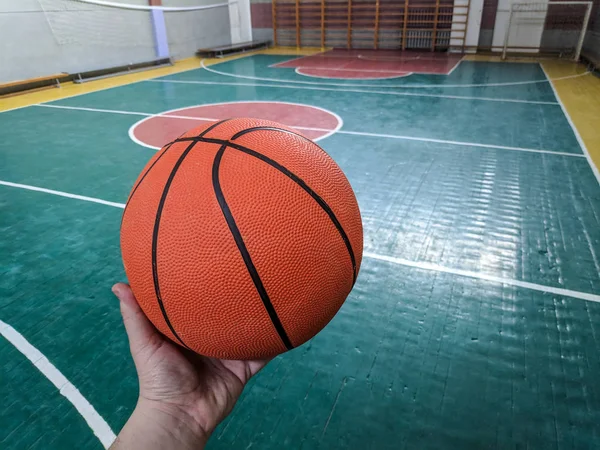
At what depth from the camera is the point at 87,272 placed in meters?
3.15

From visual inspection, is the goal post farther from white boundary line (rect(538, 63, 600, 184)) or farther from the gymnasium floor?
the gymnasium floor

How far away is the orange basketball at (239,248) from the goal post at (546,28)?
1262 centimetres

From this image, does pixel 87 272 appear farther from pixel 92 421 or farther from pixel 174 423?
pixel 174 423

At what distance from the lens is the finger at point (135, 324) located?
56.5 inches

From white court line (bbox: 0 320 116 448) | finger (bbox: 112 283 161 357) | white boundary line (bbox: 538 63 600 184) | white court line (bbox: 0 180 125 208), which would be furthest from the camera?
white boundary line (bbox: 538 63 600 184)

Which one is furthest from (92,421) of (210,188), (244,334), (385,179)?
(385,179)

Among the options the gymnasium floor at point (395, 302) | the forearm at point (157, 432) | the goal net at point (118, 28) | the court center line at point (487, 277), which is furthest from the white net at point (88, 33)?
the forearm at point (157, 432)

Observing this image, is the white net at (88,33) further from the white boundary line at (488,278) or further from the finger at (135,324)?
the finger at (135,324)

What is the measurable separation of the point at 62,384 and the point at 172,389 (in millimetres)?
1245

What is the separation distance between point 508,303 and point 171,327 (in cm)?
219

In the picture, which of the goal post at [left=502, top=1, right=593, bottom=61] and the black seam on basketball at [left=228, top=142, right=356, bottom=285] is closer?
the black seam on basketball at [left=228, top=142, right=356, bottom=285]

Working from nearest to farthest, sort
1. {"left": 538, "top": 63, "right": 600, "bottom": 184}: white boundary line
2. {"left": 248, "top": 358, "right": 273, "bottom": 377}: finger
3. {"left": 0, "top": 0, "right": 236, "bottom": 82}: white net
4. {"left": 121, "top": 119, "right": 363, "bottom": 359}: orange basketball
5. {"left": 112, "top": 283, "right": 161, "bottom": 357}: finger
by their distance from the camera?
{"left": 121, "top": 119, "right": 363, "bottom": 359}: orange basketball, {"left": 112, "top": 283, "right": 161, "bottom": 357}: finger, {"left": 248, "top": 358, "right": 273, "bottom": 377}: finger, {"left": 538, "top": 63, "right": 600, "bottom": 184}: white boundary line, {"left": 0, "top": 0, "right": 236, "bottom": 82}: white net

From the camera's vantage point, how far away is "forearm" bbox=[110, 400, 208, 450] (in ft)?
3.87

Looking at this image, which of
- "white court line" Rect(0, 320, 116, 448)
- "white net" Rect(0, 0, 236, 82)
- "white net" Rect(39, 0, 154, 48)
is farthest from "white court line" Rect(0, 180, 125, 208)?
"white net" Rect(39, 0, 154, 48)
